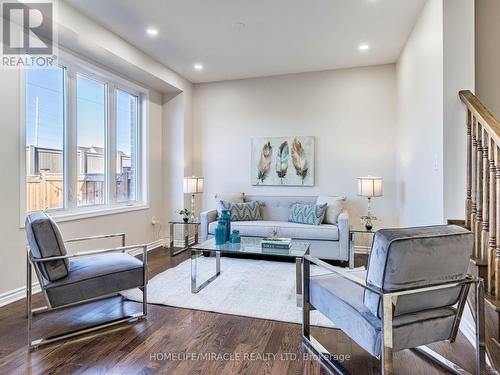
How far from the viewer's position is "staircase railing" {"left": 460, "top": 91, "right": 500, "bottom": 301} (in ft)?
5.92

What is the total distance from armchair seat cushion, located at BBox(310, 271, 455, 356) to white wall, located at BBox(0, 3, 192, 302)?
291 centimetres

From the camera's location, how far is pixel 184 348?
204 cm

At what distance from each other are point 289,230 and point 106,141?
2.82 meters

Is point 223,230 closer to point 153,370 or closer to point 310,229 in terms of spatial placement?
point 310,229

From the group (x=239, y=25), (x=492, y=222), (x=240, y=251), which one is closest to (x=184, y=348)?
(x=240, y=251)

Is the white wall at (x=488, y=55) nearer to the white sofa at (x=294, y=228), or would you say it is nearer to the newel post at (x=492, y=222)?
the newel post at (x=492, y=222)

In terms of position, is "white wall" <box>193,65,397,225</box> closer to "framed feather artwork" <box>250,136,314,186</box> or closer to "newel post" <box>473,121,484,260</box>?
"framed feather artwork" <box>250,136,314,186</box>

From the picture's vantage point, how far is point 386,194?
14.9 feet

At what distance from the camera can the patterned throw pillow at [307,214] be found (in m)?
4.26

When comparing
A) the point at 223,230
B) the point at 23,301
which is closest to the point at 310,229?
the point at 223,230

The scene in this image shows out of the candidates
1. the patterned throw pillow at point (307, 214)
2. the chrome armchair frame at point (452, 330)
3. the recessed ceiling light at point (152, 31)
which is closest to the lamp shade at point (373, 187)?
the patterned throw pillow at point (307, 214)

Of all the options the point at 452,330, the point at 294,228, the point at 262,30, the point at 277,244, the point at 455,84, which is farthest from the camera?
the point at 294,228

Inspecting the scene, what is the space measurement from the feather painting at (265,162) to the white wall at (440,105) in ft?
7.39

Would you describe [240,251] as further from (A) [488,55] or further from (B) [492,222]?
(A) [488,55]
